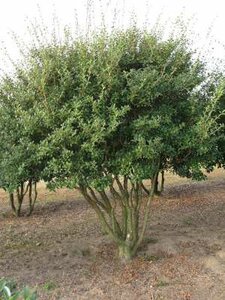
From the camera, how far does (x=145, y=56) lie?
8.17 meters

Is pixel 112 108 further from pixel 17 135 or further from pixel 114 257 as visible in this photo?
pixel 114 257

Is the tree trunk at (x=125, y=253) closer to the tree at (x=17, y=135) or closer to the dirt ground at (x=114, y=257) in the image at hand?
the dirt ground at (x=114, y=257)

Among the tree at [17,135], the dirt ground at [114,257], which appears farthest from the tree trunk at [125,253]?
the tree at [17,135]

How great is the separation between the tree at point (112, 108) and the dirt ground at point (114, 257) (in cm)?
181

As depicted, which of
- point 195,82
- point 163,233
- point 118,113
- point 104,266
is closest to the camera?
point 118,113

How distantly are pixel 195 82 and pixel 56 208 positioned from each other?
8149mm

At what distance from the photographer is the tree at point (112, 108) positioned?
24.9 ft

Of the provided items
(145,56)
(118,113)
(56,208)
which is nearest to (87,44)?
(145,56)

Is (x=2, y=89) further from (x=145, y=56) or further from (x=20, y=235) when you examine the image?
(x=20, y=235)

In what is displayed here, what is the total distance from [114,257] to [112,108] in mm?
3381

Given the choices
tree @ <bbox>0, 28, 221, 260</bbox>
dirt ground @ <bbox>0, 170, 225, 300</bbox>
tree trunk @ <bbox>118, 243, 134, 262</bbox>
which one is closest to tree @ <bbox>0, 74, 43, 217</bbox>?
→ tree @ <bbox>0, 28, 221, 260</bbox>

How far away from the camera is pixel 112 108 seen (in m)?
7.52

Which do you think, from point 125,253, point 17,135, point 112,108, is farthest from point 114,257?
point 112,108

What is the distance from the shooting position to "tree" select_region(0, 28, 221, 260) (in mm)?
7594
